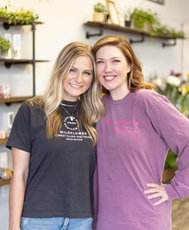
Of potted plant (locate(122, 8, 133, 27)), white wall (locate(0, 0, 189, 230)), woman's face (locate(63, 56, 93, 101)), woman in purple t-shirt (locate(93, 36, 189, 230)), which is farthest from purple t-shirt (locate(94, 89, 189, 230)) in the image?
potted plant (locate(122, 8, 133, 27))

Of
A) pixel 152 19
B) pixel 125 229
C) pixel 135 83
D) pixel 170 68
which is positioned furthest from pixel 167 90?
pixel 125 229

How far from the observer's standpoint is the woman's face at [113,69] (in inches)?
68.4

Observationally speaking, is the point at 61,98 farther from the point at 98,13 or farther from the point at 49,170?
the point at 98,13

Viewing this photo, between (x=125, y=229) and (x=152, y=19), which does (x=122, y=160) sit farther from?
(x=152, y=19)

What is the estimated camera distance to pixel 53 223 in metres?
1.57

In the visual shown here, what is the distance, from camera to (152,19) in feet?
15.0

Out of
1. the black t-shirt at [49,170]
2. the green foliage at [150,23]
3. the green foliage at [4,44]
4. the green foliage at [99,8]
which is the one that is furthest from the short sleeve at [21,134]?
the green foliage at [150,23]

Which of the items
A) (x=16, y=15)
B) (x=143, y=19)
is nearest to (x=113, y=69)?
(x=16, y=15)

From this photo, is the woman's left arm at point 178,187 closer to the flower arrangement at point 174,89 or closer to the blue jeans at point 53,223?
the blue jeans at point 53,223

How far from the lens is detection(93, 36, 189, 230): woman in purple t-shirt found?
1600mm

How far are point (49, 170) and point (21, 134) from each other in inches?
9.3

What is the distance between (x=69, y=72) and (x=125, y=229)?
924mm

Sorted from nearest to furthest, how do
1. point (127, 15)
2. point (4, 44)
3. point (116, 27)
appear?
point (4, 44), point (116, 27), point (127, 15)

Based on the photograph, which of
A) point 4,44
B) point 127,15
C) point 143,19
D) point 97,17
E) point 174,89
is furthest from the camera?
point 174,89
